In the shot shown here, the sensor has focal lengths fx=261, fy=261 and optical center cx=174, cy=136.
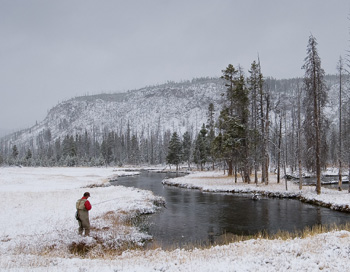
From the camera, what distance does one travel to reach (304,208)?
22453mm

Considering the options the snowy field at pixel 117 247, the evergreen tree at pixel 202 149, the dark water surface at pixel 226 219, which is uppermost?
the evergreen tree at pixel 202 149

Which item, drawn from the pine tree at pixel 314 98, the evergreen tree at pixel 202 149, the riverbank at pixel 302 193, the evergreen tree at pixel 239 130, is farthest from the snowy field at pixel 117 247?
the evergreen tree at pixel 202 149

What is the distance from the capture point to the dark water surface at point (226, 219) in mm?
15508

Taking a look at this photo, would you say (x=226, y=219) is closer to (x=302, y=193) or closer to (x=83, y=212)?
(x=83, y=212)

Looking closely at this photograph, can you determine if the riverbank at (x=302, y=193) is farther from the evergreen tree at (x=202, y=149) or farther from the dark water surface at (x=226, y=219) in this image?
the evergreen tree at (x=202, y=149)

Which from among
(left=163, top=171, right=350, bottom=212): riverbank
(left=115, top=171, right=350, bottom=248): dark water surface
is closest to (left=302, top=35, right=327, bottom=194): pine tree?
(left=163, top=171, right=350, bottom=212): riverbank

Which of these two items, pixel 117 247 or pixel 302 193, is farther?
pixel 302 193

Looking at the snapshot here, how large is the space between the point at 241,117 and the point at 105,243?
2901 centimetres

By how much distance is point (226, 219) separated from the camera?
64.1 feet

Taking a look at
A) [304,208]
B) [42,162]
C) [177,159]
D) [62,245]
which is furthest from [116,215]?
[42,162]

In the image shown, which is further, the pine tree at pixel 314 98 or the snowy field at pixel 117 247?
the pine tree at pixel 314 98

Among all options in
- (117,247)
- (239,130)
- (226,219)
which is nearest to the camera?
(117,247)

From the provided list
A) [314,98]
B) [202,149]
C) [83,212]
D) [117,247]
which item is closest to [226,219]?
[117,247]

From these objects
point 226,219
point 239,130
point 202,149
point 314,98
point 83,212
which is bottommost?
point 226,219
